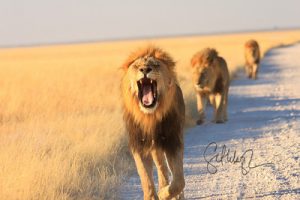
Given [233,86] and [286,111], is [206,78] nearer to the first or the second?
[286,111]

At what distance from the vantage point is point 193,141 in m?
10.1

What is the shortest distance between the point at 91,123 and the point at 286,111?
4.99 metres

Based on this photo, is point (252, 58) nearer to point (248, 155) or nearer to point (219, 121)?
point (219, 121)

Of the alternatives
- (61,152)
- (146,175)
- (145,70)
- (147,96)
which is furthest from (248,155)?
(145,70)

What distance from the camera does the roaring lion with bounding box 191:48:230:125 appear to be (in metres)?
11.9

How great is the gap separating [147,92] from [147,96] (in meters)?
0.04

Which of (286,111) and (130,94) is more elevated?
(130,94)

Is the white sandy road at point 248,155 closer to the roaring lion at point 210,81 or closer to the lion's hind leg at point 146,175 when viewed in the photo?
the roaring lion at point 210,81

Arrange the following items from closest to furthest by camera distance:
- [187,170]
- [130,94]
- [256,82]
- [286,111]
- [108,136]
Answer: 1. [130,94]
2. [187,170]
3. [108,136]
4. [286,111]
5. [256,82]

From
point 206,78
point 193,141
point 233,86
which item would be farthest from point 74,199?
point 233,86

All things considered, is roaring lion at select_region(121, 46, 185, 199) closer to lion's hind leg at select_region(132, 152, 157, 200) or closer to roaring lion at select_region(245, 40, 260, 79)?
lion's hind leg at select_region(132, 152, 157, 200)

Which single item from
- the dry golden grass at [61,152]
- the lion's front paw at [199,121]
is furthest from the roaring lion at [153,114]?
the lion's front paw at [199,121]

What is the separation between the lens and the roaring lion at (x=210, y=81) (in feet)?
38.9

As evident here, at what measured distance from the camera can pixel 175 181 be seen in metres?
5.54
